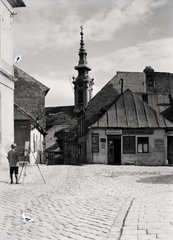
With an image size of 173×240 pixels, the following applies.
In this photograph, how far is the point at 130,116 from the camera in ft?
113

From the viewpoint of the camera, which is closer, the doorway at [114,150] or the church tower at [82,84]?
the doorway at [114,150]

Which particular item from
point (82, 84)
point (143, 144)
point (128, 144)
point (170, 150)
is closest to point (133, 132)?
point (128, 144)

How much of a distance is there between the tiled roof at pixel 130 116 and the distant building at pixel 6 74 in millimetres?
9572

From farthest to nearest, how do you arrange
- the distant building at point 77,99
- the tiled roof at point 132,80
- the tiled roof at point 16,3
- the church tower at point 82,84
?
the church tower at point 82,84 < the distant building at point 77,99 < the tiled roof at point 132,80 < the tiled roof at point 16,3

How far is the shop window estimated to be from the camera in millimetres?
32844

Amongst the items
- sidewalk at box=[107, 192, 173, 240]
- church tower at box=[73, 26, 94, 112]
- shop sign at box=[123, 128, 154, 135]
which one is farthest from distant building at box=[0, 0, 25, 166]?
church tower at box=[73, 26, 94, 112]

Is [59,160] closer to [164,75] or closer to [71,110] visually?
[164,75]

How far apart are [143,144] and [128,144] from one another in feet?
3.99

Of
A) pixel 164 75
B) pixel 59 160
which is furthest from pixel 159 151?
pixel 59 160

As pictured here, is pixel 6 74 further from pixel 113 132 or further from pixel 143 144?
pixel 143 144

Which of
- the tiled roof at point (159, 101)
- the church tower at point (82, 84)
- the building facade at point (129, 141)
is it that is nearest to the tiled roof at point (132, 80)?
the tiled roof at point (159, 101)

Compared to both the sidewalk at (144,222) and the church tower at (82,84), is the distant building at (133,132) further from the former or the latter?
the church tower at (82,84)

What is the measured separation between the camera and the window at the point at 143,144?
33031 mm

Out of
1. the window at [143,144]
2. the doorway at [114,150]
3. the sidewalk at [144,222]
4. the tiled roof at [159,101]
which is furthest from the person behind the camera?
the tiled roof at [159,101]
